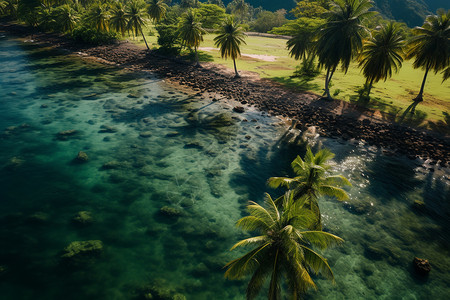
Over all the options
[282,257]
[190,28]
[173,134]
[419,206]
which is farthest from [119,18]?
[419,206]

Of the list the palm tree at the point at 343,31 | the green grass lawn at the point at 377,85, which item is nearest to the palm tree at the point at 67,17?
the green grass lawn at the point at 377,85

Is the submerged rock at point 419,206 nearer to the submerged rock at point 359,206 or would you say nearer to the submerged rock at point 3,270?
the submerged rock at point 359,206

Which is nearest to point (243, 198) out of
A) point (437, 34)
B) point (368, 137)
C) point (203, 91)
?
point (368, 137)

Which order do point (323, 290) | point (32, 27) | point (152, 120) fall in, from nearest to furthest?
A: point (323, 290), point (152, 120), point (32, 27)

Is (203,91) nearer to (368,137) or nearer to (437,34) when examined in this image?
(368,137)

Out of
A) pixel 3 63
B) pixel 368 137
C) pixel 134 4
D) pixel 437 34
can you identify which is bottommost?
pixel 368 137

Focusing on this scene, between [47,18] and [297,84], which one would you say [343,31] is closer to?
[297,84]
